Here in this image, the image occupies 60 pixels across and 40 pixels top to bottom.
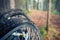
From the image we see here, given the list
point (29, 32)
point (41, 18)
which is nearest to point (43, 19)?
point (41, 18)

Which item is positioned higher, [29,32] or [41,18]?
[41,18]

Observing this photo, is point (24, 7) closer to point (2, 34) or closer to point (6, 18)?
point (6, 18)

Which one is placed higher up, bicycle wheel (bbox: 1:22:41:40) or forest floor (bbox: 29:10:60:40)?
forest floor (bbox: 29:10:60:40)

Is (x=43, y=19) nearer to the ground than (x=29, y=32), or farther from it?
farther from it

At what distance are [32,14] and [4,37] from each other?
47cm

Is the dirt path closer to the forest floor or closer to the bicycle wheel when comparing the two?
the forest floor

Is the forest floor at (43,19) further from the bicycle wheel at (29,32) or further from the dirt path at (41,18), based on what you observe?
the bicycle wheel at (29,32)

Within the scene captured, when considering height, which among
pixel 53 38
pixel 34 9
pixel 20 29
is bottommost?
pixel 53 38

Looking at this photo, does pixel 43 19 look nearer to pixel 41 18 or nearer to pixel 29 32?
pixel 41 18

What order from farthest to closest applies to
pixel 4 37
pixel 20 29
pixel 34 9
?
pixel 34 9
pixel 20 29
pixel 4 37

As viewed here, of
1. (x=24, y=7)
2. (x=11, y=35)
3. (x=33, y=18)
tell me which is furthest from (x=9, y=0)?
(x=11, y=35)

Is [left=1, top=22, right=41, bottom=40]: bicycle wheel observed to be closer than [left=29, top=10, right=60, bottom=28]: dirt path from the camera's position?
Yes

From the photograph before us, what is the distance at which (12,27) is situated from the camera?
1.79 m

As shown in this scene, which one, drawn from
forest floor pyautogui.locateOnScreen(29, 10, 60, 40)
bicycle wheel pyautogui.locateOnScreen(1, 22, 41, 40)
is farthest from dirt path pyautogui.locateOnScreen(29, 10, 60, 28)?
bicycle wheel pyautogui.locateOnScreen(1, 22, 41, 40)
